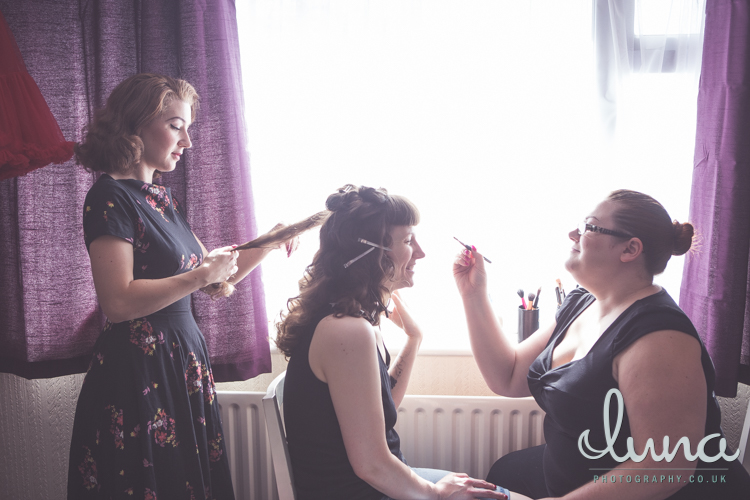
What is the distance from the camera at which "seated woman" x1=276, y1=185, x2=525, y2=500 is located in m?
1.05

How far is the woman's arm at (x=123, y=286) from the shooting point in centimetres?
116

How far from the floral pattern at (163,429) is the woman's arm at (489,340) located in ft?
2.97

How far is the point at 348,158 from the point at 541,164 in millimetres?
702

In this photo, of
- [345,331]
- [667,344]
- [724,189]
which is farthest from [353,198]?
[724,189]

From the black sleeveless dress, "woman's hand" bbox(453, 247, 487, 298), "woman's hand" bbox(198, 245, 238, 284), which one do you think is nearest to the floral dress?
"woman's hand" bbox(198, 245, 238, 284)

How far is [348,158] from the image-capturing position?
1.78 metres

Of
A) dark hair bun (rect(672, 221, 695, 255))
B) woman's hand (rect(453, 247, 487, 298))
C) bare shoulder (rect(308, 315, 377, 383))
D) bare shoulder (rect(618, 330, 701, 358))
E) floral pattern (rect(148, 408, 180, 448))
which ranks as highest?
dark hair bun (rect(672, 221, 695, 255))

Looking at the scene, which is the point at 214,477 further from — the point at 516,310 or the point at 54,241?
the point at 516,310

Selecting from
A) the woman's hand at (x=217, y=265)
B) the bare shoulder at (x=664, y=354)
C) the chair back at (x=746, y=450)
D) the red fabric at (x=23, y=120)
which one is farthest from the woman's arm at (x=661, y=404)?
the red fabric at (x=23, y=120)

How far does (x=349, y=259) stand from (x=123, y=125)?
722mm

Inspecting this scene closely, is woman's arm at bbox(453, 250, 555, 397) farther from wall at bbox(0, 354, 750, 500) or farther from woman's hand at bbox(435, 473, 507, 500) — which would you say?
woman's hand at bbox(435, 473, 507, 500)

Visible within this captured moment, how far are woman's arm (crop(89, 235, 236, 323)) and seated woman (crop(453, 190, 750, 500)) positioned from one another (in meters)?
1.02

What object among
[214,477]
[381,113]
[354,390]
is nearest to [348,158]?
[381,113]

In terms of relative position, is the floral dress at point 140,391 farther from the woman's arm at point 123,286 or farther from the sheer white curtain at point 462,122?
the sheer white curtain at point 462,122
